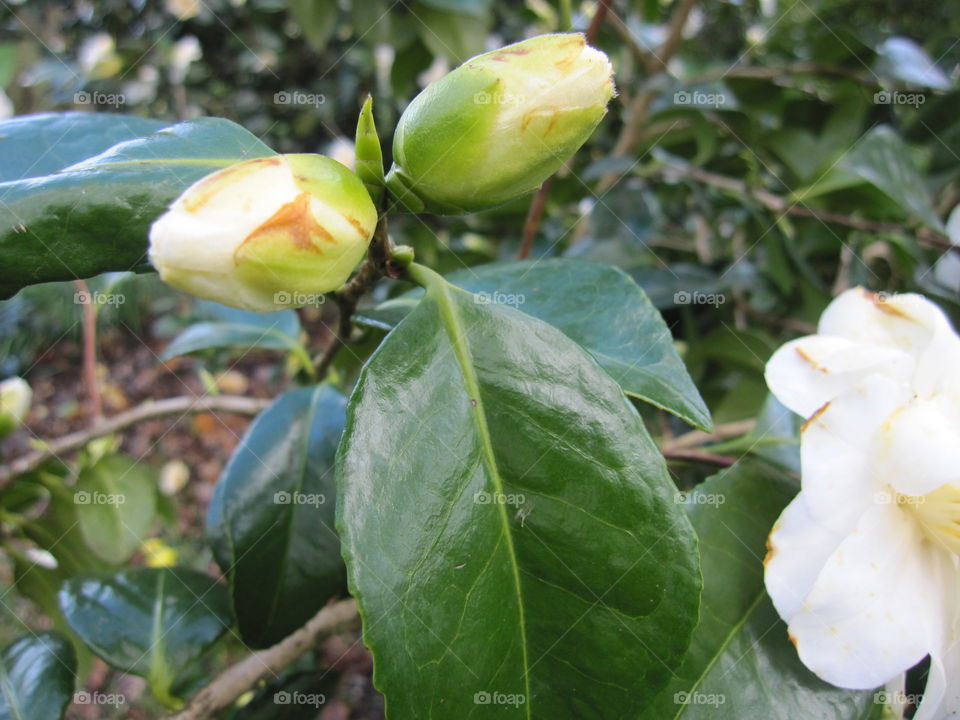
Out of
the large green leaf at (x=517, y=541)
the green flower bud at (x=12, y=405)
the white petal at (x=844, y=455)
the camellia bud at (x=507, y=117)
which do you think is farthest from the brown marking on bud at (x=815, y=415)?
the green flower bud at (x=12, y=405)

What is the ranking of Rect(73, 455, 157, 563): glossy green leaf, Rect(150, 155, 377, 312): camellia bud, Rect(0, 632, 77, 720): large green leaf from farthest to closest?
Rect(73, 455, 157, 563): glossy green leaf, Rect(0, 632, 77, 720): large green leaf, Rect(150, 155, 377, 312): camellia bud

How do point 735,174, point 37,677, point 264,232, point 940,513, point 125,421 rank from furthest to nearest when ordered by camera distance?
1. point 735,174
2. point 125,421
3. point 37,677
4. point 940,513
5. point 264,232

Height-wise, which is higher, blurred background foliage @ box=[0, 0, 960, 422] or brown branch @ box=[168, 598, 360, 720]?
blurred background foliage @ box=[0, 0, 960, 422]

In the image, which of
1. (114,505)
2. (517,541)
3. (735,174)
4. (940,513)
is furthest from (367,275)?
(735,174)

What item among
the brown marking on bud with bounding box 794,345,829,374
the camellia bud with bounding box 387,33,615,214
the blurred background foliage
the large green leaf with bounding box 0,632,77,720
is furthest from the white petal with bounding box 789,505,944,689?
the large green leaf with bounding box 0,632,77,720

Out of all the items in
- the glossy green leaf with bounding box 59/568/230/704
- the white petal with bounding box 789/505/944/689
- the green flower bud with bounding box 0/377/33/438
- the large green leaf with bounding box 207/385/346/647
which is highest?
the white petal with bounding box 789/505/944/689

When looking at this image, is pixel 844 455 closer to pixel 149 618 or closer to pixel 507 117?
pixel 507 117

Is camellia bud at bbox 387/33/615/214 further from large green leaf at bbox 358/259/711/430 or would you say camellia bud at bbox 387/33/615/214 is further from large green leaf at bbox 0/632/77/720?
large green leaf at bbox 0/632/77/720

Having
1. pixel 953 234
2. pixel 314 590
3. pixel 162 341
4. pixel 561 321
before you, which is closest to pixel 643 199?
pixel 953 234
